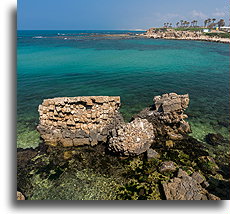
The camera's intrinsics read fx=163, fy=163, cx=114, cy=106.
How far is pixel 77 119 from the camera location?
1006 centimetres

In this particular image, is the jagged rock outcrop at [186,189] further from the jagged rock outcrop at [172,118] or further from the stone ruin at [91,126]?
the jagged rock outcrop at [172,118]

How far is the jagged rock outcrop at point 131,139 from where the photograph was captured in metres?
9.52

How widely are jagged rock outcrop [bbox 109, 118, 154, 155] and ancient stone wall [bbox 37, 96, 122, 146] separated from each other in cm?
110

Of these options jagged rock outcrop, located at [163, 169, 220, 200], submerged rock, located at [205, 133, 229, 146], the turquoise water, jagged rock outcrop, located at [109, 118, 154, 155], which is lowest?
jagged rock outcrop, located at [163, 169, 220, 200]

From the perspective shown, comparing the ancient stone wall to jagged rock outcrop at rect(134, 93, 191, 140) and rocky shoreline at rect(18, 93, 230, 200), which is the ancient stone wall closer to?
rocky shoreline at rect(18, 93, 230, 200)

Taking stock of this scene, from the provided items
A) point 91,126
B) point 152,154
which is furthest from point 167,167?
point 91,126

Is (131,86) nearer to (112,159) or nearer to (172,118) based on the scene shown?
(172,118)

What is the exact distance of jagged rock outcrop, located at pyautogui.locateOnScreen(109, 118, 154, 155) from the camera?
9.52 m

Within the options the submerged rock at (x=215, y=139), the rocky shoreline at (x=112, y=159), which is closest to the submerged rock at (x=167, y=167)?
the rocky shoreline at (x=112, y=159)

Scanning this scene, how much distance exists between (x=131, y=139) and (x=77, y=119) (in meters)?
3.51

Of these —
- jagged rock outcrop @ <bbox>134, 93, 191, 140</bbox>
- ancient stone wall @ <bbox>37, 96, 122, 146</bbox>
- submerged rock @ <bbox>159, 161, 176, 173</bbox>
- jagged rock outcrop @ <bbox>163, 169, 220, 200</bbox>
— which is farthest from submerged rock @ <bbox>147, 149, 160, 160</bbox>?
ancient stone wall @ <bbox>37, 96, 122, 146</bbox>

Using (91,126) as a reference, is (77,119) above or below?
above

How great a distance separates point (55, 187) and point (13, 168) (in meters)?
2.43
